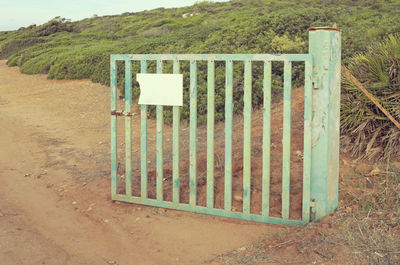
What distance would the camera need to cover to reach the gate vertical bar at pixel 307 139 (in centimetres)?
414

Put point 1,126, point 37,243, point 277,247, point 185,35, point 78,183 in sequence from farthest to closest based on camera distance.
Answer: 1. point 185,35
2. point 1,126
3. point 78,183
4. point 37,243
5. point 277,247

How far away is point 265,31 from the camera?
11.4 metres

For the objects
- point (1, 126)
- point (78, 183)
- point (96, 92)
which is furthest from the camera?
point (96, 92)

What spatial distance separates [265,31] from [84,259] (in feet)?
27.8

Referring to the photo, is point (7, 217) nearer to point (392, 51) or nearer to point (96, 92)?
point (392, 51)

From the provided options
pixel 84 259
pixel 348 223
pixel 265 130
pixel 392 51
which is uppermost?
pixel 392 51

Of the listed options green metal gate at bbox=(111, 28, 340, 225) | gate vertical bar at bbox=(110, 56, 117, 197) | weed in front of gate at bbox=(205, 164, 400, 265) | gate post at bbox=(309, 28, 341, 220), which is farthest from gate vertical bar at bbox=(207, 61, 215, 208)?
gate vertical bar at bbox=(110, 56, 117, 197)

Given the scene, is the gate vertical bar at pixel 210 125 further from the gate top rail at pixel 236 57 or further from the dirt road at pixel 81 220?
the dirt road at pixel 81 220

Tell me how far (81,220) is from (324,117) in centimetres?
239

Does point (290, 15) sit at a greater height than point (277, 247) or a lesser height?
greater

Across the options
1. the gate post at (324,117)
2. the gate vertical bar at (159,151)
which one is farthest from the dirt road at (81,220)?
the gate post at (324,117)

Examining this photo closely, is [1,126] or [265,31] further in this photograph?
[265,31]

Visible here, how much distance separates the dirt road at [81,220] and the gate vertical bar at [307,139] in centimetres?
Result: 29

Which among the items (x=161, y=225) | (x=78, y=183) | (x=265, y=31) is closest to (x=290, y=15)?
(x=265, y=31)
